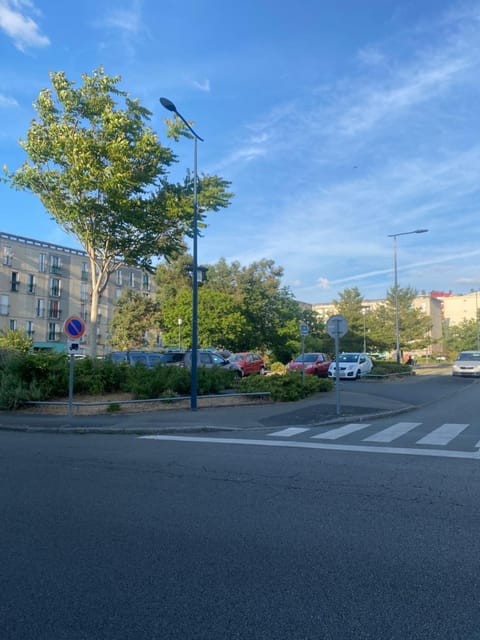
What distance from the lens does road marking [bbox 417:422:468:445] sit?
1032cm

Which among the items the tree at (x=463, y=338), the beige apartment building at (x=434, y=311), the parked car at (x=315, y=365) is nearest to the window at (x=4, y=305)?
the parked car at (x=315, y=365)

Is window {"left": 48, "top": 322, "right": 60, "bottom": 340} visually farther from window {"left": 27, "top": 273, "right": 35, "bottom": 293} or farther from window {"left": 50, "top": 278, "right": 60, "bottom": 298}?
window {"left": 27, "top": 273, "right": 35, "bottom": 293}

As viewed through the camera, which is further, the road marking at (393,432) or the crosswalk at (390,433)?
the road marking at (393,432)

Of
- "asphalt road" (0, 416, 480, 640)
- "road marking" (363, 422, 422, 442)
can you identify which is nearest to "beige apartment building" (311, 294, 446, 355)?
"road marking" (363, 422, 422, 442)

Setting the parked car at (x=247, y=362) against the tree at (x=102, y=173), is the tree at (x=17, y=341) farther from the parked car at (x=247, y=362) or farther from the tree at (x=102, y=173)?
the parked car at (x=247, y=362)

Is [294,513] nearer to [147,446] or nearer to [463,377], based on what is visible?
[147,446]

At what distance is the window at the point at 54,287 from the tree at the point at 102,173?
4006 cm

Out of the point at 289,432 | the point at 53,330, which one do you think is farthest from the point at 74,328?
the point at 53,330

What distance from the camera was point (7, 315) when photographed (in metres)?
55.0

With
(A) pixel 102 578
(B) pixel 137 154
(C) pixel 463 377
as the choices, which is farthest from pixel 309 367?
(A) pixel 102 578

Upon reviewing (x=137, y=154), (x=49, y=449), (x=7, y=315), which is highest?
(x=137, y=154)

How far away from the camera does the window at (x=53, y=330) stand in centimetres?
6021

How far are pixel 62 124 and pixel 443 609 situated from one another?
21.7 metres

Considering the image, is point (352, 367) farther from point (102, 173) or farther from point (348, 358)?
point (102, 173)
